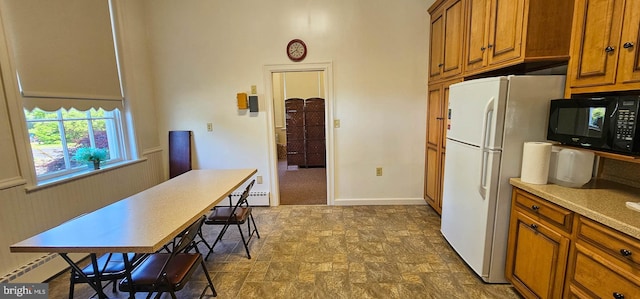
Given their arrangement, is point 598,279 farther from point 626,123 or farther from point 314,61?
point 314,61

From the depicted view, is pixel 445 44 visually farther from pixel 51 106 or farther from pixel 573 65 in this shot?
pixel 51 106

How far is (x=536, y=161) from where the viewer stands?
173 cm

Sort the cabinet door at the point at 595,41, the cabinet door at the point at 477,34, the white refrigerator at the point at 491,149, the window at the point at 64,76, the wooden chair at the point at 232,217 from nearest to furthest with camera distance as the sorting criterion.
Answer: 1. the cabinet door at the point at 595,41
2. the white refrigerator at the point at 491,149
3. the window at the point at 64,76
4. the cabinet door at the point at 477,34
5. the wooden chair at the point at 232,217

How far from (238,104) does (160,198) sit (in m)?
1.77

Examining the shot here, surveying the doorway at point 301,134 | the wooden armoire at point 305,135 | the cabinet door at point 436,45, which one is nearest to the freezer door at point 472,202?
the cabinet door at point 436,45

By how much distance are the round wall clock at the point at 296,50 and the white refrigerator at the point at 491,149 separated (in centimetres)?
192

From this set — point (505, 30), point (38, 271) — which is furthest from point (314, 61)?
point (38, 271)

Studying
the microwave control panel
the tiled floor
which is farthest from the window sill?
the microwave control panel

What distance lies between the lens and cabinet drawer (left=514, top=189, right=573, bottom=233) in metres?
1.48

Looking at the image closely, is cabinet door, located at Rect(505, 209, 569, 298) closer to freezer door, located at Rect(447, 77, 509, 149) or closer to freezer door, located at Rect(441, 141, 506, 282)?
freezer door, located at Rect(441, 141, 506, 282)

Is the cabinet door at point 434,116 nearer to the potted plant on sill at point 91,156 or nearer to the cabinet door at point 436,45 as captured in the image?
the cabinet door at point 436,45

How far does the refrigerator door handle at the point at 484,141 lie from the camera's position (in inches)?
74.2

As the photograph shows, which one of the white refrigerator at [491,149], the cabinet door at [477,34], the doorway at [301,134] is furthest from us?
the doorway at [301,134]

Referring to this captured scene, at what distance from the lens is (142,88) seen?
339cm
